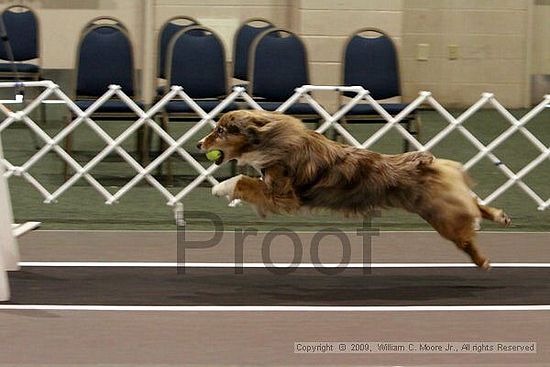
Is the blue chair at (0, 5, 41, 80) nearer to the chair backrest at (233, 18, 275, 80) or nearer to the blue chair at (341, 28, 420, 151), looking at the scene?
the chair backrest at (233, 18, 275, 80)

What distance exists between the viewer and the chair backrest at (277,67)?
901 centimetres

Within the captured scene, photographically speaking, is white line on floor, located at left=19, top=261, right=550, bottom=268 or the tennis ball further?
white line on floor, located at left=19, top=261, right=550, bottom=268

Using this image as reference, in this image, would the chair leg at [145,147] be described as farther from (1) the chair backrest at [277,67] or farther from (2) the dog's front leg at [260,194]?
(2) the dog's front leg at [260,194]

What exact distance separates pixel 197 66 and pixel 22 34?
2.92 metres

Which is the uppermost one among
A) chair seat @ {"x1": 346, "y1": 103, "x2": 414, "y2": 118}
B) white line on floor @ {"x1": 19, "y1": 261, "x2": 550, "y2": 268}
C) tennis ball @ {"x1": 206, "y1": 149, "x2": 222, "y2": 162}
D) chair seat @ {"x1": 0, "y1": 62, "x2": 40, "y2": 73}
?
chair seat @ {"x1": 0, "y1": 62, "x2": 40, "y2": 73}

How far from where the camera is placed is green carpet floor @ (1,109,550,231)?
750cm

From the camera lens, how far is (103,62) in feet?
29.5

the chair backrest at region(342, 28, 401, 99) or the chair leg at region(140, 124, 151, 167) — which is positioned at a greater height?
the chair backrest at region(342, 28, 401, 99)

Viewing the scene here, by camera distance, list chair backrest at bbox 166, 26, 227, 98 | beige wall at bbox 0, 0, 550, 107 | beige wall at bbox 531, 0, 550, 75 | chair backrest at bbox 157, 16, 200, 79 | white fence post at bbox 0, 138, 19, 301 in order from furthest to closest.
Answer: beige wall at bbox 531, 0, 550, 75 < beige wall at bbox 0, 0, 550, 107 < chair backrest at bbox 157, 16, 200, 79 < chair backrest at bbox 166, 26, 227, 98 < white fence post at bbox 0, 138, 19, 301

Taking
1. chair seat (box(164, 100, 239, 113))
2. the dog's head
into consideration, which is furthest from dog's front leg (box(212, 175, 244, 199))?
chair seat (box(164, 100, 239, 113))

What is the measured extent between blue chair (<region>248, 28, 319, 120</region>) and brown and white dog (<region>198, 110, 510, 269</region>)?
10.6 ft

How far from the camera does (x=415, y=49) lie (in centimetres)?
1345

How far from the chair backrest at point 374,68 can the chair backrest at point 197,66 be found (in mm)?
1070

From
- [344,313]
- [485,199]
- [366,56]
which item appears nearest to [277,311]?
[344,313]
